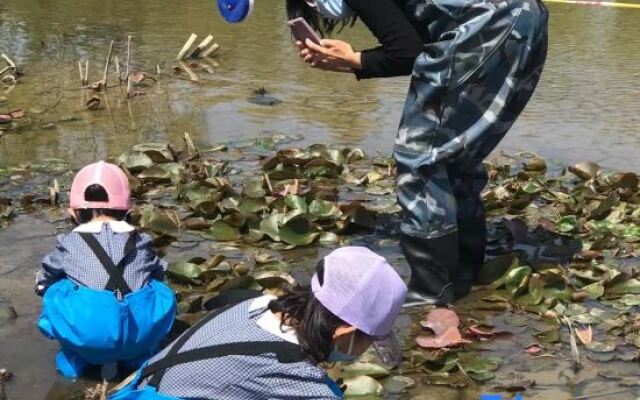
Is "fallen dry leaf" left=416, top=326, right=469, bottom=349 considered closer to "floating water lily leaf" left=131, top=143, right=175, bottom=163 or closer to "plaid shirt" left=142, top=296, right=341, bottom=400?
"plaid shirt" left=142, top=296, right=341, bottom=400

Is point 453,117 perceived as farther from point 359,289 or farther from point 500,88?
point 359,289

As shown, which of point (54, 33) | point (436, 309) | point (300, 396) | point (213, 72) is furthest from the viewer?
point (54, 33)

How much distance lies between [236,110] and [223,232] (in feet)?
10.5

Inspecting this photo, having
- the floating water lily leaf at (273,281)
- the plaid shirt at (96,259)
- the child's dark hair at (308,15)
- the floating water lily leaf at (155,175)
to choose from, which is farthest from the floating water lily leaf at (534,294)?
the floating water lily leaf at (155,175)

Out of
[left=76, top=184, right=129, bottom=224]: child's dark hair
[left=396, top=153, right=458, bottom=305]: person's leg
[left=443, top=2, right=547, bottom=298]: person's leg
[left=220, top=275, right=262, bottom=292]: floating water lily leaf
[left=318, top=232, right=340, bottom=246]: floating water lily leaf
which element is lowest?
[left=318, top=232, right=340, bottom=246]: floating water lily leaf

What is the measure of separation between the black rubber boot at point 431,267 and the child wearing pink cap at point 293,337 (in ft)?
4.65

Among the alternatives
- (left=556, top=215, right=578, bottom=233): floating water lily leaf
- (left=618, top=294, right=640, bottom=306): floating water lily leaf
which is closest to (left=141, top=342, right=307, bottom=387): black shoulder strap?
(left=618, top=294, right=640, bottom=306): floating water lily leaf

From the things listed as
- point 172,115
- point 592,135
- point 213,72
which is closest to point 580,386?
point 592,135

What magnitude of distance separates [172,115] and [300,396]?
5.57m

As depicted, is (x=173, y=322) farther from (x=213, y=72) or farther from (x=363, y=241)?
(x=213, y=72)

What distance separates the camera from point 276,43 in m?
11.0

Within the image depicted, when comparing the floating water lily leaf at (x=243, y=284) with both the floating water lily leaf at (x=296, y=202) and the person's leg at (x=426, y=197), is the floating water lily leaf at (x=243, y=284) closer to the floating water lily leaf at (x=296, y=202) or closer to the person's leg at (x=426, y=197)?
the person's leg at (x=426, y=197)

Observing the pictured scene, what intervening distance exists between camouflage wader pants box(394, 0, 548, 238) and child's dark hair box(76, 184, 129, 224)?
4.01 ft

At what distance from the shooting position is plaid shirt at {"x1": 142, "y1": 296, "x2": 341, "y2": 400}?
2.41 m
